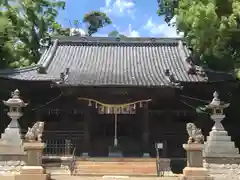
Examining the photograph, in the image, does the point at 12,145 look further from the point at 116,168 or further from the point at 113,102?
the point at 113,102

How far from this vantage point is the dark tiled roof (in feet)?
78.1

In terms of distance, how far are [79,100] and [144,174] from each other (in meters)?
6.88

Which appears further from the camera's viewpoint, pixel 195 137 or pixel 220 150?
pixel 220 150

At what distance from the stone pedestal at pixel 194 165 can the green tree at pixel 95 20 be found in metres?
49.8

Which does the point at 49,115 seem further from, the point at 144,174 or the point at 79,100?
the point at 144,174

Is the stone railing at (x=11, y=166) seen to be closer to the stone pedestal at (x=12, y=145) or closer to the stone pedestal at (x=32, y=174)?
the stone pedestal at (x=12, y=145)

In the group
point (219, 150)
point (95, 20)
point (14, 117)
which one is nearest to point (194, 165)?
point (219, 150)

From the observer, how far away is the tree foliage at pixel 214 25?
67.2ft

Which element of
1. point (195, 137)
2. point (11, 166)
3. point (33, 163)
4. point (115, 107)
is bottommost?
point (11, 166)

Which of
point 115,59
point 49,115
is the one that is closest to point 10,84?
point 49,115

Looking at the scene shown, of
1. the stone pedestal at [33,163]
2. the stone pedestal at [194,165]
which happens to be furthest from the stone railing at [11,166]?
the stone pedestal at [194,165]

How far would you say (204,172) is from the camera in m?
15.7

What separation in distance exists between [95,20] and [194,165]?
50772mm

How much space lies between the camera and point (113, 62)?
27.2 m
